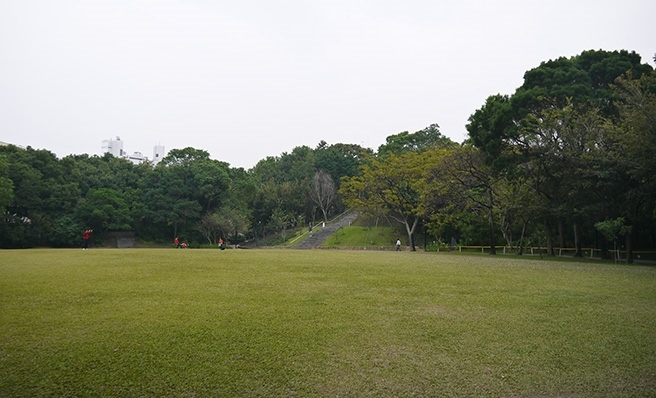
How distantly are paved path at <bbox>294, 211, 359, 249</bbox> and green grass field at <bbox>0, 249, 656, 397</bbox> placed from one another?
3497 centimetres

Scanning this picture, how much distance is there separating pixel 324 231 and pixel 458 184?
70.1 feet

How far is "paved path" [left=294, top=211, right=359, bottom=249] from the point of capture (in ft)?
151

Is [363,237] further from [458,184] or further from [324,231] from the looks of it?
[458,184]

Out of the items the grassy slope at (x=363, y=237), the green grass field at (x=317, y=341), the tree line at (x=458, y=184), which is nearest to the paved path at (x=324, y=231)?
the grassy slope at (x=363, y=237)

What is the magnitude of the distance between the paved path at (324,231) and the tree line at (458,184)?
3.86m

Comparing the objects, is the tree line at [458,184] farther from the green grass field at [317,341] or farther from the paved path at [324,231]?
the green grass field at [317,341]

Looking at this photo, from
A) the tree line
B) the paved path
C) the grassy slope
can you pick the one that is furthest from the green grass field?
the paved path

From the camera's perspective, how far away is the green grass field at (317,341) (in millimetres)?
4742

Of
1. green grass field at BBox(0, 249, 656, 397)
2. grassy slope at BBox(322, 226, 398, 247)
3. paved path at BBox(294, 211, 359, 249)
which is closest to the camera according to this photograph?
green grass field at BBox(0, 249, 656, 397)

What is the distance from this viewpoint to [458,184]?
107 ft

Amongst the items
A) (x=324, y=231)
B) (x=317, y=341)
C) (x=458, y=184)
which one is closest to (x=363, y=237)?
(x=324, y=231)

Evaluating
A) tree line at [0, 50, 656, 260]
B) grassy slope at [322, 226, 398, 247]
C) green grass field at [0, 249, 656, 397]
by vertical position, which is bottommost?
green grass field at [0, 249, 656, 397]

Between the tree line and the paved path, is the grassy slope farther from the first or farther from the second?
the tree line

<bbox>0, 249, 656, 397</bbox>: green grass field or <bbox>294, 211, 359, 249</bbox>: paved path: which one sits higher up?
<bbox>294, 211, 359, 249</bbox>: paved path
